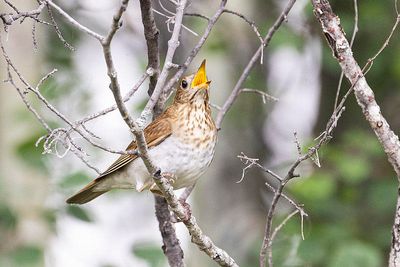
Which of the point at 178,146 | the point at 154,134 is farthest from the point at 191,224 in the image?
the point at 154,134

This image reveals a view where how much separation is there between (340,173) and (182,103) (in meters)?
2.67

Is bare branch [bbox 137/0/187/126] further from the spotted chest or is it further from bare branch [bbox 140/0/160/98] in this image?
the spotted chest

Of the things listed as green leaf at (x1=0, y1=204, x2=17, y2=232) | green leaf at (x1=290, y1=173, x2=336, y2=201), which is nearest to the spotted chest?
green leaf at (x1=0, y1=204, x2=17, y2=232)

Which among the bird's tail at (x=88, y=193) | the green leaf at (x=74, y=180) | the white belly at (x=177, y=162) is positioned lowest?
the white belly at (x=177, y=162)

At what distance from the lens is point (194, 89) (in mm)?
5895

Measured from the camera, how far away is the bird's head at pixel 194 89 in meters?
5.88

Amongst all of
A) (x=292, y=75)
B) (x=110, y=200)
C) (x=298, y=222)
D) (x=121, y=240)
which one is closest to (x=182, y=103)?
(x=298, y=222)

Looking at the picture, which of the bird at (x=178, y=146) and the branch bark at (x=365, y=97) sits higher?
the bird at (x=178, y=146)

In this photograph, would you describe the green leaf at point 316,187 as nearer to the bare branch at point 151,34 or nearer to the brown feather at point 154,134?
the brown feather at point 154,134

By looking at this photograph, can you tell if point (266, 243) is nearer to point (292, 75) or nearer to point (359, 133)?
point (359, 133)

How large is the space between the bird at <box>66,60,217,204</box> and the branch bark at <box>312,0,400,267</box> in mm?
1132

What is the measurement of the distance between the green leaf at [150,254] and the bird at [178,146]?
1.37m

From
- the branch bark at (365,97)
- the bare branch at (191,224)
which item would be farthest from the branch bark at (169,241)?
the branch bark at (365,97)

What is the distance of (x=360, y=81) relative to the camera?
14.6 ft
